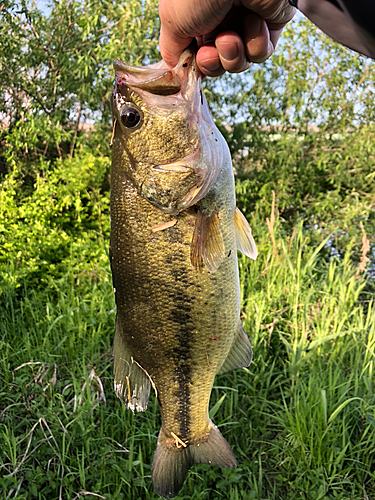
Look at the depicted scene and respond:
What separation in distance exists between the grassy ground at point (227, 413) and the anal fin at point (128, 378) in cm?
100

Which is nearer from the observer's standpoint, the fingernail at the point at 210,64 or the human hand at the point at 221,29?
the human hand at the point at 221,29

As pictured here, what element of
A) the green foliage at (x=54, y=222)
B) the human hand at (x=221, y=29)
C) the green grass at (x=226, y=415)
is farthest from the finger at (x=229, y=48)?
the green foliage at (x=54, y=222)

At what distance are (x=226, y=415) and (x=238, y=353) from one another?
136cm

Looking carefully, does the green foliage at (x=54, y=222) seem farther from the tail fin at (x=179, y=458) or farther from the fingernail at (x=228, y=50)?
the fingernail at (x=228, y=50)

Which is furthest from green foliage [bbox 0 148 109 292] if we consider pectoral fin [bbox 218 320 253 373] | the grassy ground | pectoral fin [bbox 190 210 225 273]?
pectoral fin [bbox 190 210 225 273]

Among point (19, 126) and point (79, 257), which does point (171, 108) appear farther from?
point (19, 126)

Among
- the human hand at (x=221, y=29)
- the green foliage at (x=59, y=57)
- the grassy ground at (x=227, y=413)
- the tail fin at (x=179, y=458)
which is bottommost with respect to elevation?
the grassy ground at (x=227, y=413)

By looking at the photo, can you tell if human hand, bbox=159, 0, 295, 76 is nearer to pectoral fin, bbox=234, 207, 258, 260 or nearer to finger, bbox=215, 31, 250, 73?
finger, bbox=215, 31, 250, 73

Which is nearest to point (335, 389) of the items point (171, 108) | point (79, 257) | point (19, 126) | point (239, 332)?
point (239, 332)

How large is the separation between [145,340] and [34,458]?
5.05 feet

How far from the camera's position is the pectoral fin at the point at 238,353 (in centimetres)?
169

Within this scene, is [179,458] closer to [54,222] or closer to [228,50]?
[228,50]

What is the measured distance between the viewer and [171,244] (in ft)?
4.84

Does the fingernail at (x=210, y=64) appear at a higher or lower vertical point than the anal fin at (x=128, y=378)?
higher
